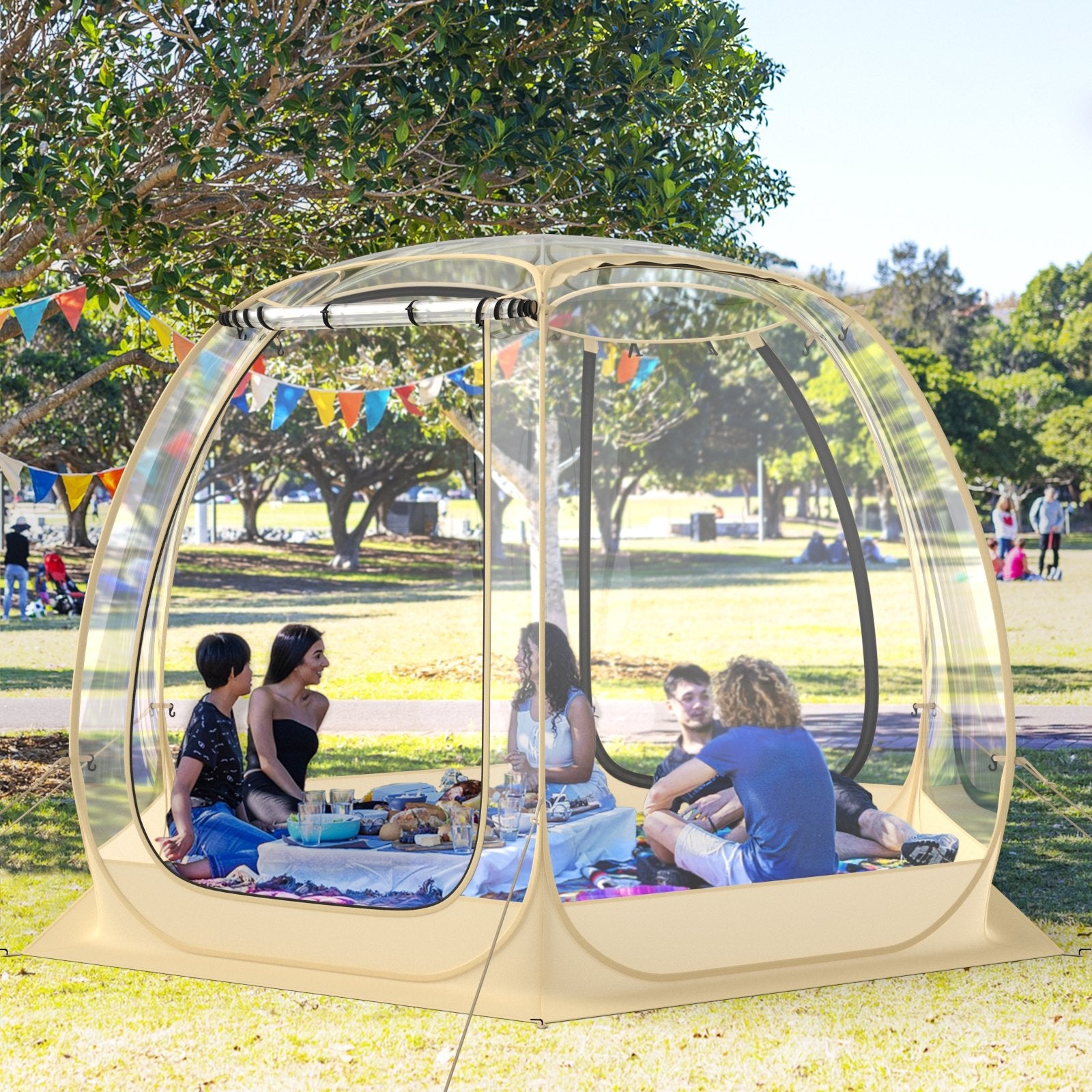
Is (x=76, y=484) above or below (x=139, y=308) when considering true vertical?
below

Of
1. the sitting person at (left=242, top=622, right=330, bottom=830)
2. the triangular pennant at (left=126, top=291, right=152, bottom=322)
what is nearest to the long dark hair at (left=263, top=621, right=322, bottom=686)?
the sitting person at (left=242, top=622, right=330, bottom=830)

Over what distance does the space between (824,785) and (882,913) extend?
44 cm

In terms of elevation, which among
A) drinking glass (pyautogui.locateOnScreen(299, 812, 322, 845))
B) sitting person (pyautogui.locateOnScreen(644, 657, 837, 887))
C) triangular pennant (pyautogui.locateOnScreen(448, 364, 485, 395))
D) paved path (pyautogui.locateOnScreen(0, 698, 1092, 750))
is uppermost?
triangular pennant (pyautogui.locateOnScreen(448, 364, 485, 395))

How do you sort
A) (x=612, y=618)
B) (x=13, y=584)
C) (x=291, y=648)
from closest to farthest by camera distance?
(x=291, y=648)
(x=612, y=618)
(x=13, y=584)

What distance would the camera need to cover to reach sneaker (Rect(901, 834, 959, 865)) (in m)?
4.05

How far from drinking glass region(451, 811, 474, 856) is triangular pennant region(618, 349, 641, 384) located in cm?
227

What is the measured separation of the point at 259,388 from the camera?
5867mm

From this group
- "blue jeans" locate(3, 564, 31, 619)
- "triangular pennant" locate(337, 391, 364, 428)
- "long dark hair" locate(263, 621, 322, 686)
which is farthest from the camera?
"blue jeans" locate(3, 564, 31, 619)

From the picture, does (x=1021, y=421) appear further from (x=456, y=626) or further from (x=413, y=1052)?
(x=413, y=1052)

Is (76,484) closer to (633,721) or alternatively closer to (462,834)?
(462,834)

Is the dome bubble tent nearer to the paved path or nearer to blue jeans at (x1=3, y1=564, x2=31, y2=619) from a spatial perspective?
the paved path

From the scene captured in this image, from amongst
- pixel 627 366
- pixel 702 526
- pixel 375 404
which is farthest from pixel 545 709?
pixel 702 526

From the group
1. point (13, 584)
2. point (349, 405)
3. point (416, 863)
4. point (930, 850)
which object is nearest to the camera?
point (416, 863)

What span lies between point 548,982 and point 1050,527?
15913 mm
